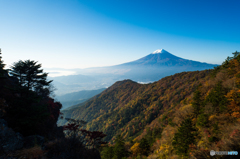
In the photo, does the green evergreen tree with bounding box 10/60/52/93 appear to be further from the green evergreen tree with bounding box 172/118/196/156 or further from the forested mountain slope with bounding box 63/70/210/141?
the forested mountain slope with bounding box 63/70/210/141

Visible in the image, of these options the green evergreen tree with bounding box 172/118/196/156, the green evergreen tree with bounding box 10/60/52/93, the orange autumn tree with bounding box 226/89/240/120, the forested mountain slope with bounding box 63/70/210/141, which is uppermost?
the green evergreen tree with bounding box 10/60/52/93

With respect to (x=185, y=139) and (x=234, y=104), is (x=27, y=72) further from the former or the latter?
(x=234, y=104)

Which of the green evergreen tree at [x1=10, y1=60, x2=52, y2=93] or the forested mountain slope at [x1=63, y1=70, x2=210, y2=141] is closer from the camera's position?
the green evergreen tree at [x1=10, y1=60, x2=52, y2=93]

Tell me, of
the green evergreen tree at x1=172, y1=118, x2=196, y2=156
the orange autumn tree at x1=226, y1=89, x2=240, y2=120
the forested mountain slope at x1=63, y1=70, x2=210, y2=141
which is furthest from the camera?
the forested mountain slope at x1=63, y1=70, x2=210, y2=141

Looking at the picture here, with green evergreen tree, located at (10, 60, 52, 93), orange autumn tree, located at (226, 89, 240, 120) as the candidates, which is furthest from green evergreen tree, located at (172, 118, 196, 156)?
green evergreen tree, located at (10, 60, 52, 93)

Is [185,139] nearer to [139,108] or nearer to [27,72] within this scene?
[27,72]

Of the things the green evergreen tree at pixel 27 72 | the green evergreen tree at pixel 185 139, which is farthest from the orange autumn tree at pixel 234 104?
the green evergreen tree at pixel 27 72

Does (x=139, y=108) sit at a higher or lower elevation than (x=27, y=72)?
lower

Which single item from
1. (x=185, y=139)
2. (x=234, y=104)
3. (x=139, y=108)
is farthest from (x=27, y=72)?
(x=139, y=108)

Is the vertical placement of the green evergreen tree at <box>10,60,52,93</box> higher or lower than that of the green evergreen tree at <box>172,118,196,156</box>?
higher

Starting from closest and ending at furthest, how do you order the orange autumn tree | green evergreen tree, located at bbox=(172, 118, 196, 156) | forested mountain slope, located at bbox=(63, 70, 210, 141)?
1. the orange autumn tree
2. green evergreen tree, located at bbox=(172, 118, 196, 156)
3. forested mountain slope, located at bbox=(63, 70, 210, 141)

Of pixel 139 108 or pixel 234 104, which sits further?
pixel 139 108

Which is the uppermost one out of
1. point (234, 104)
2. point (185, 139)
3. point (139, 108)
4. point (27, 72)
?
point (27, 72)

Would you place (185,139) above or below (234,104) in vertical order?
below
